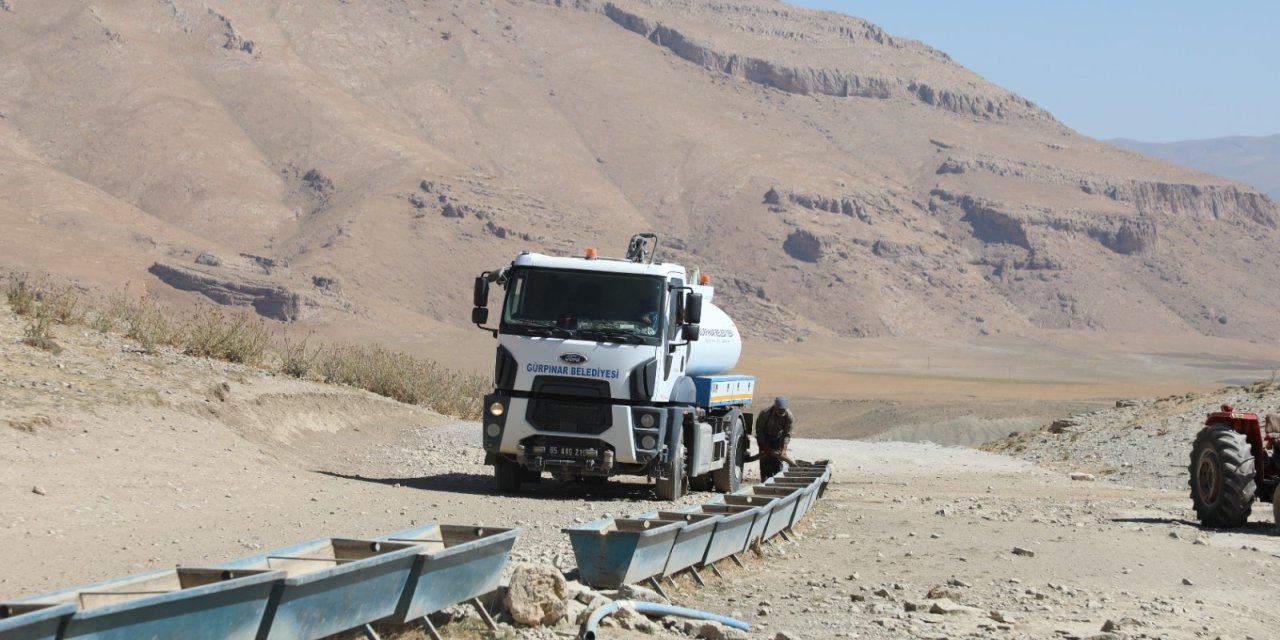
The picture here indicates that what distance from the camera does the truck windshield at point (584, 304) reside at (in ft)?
62.0

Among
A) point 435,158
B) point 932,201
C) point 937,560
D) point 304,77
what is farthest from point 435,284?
point 937,560

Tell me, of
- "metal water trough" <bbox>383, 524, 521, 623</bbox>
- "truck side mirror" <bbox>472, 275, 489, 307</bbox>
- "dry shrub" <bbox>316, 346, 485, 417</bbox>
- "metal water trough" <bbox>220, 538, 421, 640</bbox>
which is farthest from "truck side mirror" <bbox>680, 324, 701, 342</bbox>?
"dry shrub" <bbox>316, 346, 485, 417</bbox>

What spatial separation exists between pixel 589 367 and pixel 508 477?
202 cm

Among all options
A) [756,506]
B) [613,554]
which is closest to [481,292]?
[756,506]

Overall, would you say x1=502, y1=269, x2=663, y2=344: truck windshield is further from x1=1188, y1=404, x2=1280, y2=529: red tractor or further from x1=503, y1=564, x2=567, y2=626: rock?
x1=503, y1=564, x2=567, y2=626: rock

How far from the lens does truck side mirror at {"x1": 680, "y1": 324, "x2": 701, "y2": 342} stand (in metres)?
19.3

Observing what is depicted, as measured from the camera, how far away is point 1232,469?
1833 centimetres

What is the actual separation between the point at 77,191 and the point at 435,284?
1141 inches

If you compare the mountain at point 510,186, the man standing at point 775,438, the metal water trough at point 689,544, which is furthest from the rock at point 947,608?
the mountain at point 510,186

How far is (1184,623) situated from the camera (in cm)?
1226

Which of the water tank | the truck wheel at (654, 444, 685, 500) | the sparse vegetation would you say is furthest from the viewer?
the sparse vegetation

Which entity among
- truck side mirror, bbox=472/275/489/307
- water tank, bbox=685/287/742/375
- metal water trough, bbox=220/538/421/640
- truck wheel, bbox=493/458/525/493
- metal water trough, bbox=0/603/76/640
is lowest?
truck wheel, bbox=493/458/525/493

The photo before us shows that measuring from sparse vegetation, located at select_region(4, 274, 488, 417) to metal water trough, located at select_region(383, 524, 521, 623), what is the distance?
13.1 m

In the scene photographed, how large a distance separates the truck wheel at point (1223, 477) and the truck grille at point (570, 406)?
720 centimetres
